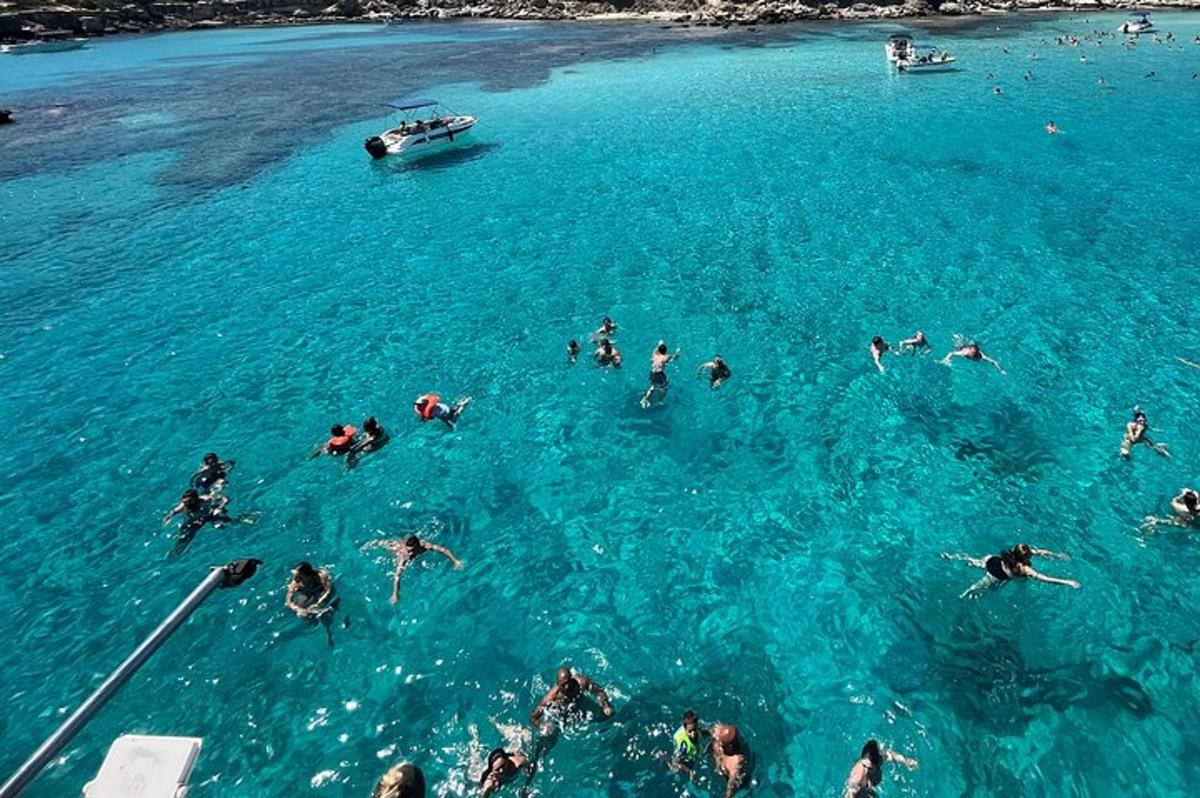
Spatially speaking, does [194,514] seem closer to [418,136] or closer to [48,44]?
[418,136]

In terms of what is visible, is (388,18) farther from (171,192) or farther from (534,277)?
(534,277)

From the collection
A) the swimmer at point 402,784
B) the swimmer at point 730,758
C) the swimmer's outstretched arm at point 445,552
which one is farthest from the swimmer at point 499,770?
the swimmer's outstretched arm at point 445,552

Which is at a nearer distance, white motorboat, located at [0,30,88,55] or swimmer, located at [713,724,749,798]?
swimmer, located at [713,724,749,798]

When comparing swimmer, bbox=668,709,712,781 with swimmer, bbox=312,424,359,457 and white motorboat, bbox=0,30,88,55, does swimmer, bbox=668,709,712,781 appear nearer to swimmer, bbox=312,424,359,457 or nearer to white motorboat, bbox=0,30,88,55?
swimmer, bbox=312,424,359,457

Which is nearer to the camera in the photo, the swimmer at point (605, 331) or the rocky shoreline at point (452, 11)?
the swimmer at point (605, 331)

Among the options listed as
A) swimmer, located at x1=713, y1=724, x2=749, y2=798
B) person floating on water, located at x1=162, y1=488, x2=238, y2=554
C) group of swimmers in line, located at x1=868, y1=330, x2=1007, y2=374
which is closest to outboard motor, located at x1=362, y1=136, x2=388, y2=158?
person floating on water, located at x1=162, y1=488, x2=238, y2=554

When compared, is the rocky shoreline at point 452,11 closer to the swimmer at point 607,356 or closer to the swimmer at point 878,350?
the swimmer at point 878,350
